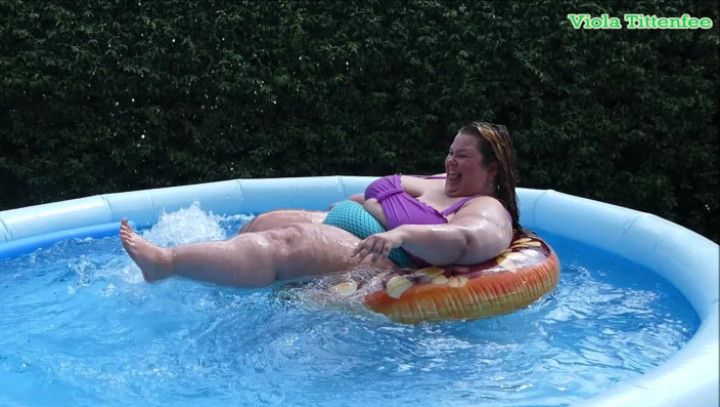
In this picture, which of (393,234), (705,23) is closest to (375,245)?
(393,234)

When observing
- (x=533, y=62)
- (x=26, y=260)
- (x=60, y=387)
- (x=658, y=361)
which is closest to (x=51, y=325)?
(x=60, y=387)

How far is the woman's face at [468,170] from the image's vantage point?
3.44 meters

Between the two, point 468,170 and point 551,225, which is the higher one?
point 468,170

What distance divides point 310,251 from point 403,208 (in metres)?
0.49

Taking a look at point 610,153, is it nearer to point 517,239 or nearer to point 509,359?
point 517,239

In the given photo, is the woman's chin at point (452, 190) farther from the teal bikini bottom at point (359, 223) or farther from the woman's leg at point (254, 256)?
the woman's leg at point (254, 256)

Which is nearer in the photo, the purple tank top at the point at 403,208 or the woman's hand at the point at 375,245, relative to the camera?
the woman's hand at the point at 375,245

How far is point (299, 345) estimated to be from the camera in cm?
291

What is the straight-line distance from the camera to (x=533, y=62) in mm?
6219

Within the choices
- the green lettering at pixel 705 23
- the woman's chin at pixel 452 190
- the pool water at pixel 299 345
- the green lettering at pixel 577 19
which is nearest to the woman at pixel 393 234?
the woman's chin at pixel 452 190

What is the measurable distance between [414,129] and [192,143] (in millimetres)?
1864

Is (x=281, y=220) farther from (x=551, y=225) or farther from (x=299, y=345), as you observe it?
(x=551, y=225)

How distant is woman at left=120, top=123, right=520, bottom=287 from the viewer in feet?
9.89

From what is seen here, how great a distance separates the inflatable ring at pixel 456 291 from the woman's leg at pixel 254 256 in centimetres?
15
